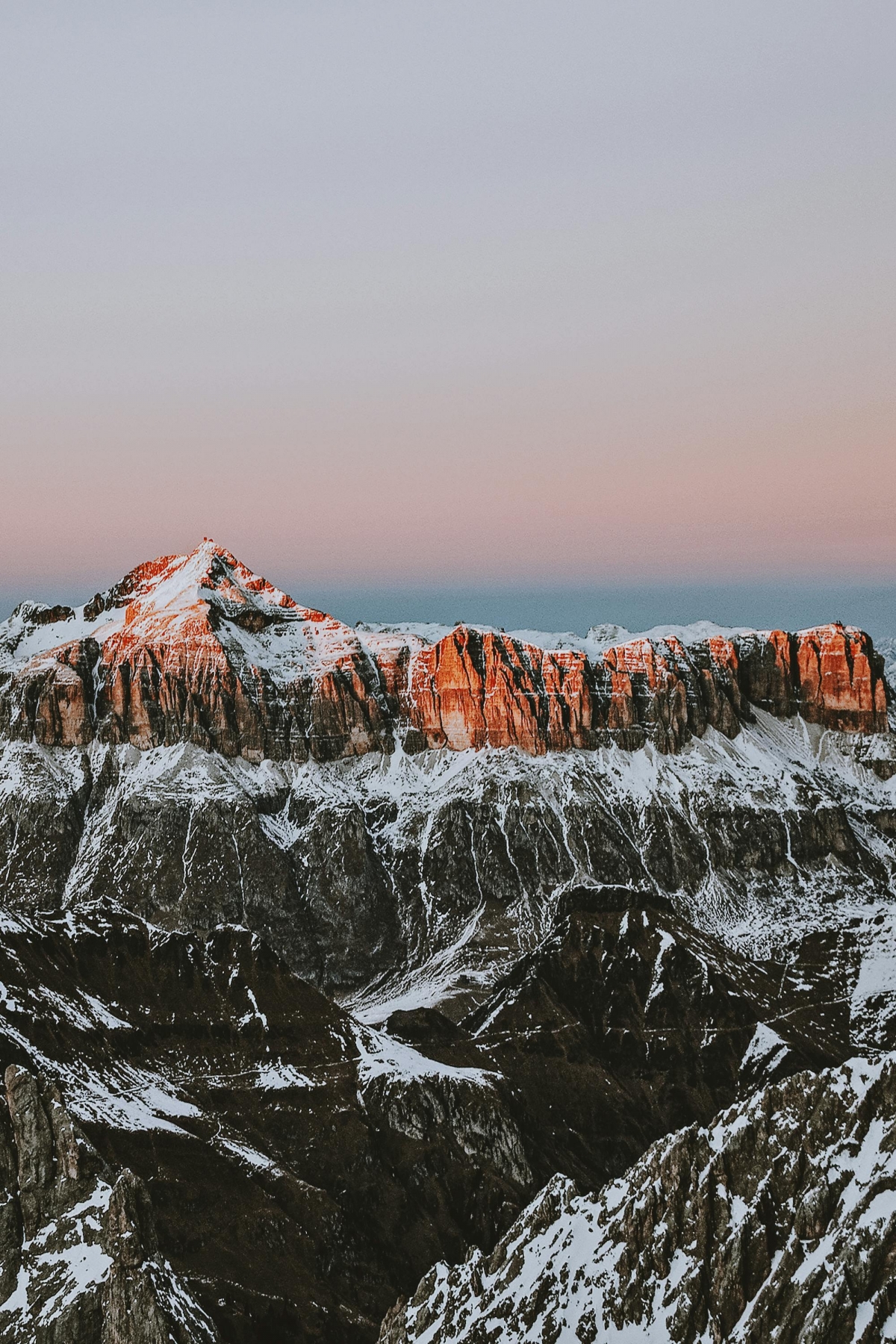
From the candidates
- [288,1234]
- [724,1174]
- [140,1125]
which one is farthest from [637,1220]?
[140,1125]

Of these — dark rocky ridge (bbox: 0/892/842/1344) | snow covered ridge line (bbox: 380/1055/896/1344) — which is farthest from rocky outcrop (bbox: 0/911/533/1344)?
snow covered ridge line (bbox: 380/1055/896/1344)

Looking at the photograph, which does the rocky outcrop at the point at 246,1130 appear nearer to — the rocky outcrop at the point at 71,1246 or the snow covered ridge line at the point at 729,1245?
the rocky outcrop at the point at 71,1246

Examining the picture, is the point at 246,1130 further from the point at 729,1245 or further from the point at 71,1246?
the point at 729,1245

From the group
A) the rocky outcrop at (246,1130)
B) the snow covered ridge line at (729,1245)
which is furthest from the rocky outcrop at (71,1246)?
the snow covered ridge line at (729,1245)

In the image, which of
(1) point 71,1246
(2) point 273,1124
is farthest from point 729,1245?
(2) point 273,1124

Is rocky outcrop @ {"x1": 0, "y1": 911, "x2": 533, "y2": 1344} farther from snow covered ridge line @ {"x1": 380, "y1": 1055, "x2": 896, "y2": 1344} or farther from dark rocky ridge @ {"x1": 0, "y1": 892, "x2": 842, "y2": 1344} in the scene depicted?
snow covered ridge line @ {"x1": 380, "y1": 1055, "x2": 896, "y2": 1344}

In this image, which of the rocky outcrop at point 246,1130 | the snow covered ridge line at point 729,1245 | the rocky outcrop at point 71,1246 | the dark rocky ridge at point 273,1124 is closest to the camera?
the snow covered ridge line at point 729,1245

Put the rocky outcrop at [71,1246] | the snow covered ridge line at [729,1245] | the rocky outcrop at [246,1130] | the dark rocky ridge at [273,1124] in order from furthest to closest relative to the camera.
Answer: the dark rocky ridge at [273,1124] < the rocky outcrop at [246,1130] < the rocky outcrop at [71,1246] < the snow covered ridge line at [729,1245]
